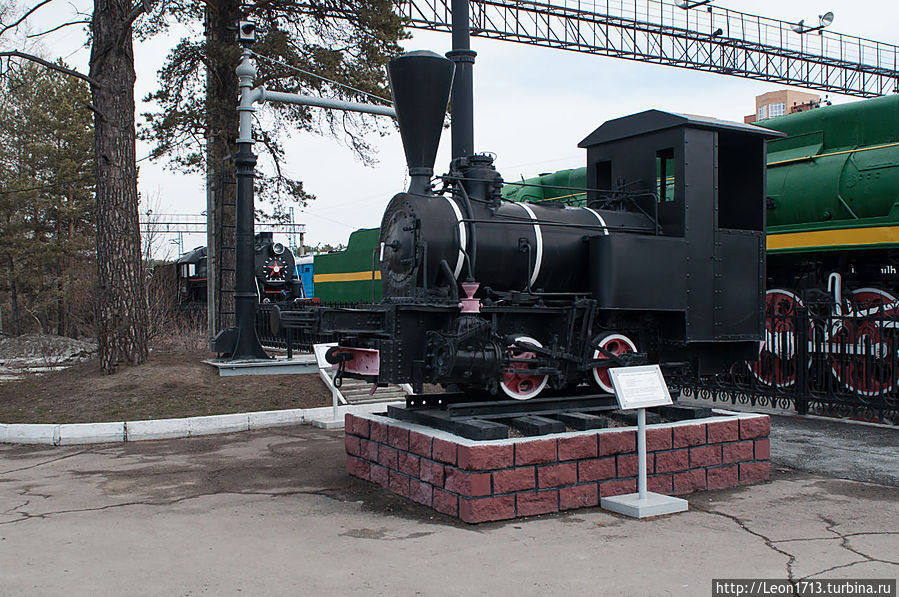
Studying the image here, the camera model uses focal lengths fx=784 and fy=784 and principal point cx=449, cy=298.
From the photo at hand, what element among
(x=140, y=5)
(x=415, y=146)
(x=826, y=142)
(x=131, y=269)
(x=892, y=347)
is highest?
(x=140, y=5)

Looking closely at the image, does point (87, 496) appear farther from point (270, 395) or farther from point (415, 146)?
point (270, 395)

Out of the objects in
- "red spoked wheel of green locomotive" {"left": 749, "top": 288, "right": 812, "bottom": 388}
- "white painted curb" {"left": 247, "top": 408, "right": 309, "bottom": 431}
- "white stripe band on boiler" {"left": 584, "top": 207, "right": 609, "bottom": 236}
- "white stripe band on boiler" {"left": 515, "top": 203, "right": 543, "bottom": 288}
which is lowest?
"white painted curb" {"left": 247, "top": 408, "right": 309, "bottom": 431}

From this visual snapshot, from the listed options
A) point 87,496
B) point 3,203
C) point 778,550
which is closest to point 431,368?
point 778,550

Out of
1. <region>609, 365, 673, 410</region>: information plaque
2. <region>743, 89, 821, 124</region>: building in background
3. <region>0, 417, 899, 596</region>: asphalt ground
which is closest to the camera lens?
<region>0, 417, 899, 596</region>: asphalt ground

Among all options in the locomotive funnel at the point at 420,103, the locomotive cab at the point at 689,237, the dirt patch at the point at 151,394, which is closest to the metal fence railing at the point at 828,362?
the locomotive cab at the point at 689,237

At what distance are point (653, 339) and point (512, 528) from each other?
8.13ft

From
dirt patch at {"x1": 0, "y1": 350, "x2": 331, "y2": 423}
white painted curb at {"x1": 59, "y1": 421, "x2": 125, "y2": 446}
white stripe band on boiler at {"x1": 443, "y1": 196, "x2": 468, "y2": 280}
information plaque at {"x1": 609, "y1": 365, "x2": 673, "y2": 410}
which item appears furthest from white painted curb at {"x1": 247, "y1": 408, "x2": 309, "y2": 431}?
information plaque at {"x1": 609, "y1": 365, "x2": 673, "y2": 410}

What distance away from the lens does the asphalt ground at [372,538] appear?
4.28 m

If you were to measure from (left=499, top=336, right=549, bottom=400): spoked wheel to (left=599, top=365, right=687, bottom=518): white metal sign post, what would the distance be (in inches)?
30.7

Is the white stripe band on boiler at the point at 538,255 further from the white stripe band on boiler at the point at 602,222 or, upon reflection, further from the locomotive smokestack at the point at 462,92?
A: the locomotive smokestack at the point at 462,92

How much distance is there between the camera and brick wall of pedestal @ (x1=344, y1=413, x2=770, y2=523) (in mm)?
5488

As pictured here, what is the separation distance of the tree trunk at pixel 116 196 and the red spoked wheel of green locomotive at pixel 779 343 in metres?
8.90

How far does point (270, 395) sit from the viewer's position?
11.2m

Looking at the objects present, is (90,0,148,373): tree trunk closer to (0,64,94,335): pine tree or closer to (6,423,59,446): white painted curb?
(6,423,59,446): white painted curb
